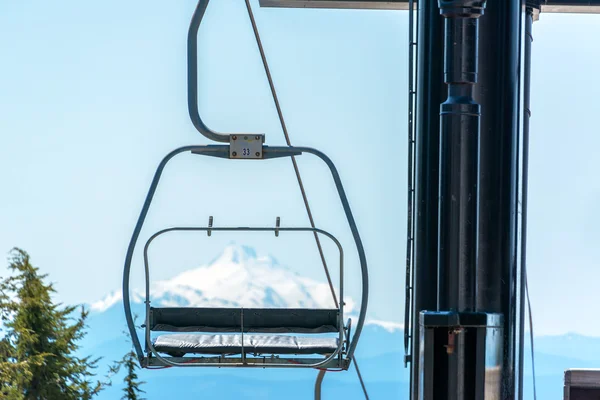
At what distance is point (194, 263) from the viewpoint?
45.7 m

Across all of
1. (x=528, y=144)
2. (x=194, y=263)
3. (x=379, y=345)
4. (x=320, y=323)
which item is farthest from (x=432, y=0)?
(x=194, y=263)

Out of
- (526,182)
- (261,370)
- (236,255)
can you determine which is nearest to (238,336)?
(526,182)

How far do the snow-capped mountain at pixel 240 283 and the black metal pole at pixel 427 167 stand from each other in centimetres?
3478

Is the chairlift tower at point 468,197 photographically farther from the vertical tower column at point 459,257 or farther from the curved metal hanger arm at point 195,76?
the curved metal hanger arm at point 195,76

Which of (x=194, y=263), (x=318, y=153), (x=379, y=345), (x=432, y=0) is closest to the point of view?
(x=432, y=0)

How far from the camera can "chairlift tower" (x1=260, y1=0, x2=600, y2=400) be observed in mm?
2594

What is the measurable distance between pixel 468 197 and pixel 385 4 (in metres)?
3.22

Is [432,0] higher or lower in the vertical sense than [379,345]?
higher

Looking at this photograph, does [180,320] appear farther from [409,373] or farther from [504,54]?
[504,54]

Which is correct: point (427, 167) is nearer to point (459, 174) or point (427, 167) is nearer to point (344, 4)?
point (459, 174)

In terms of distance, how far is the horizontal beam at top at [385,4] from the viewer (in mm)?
5688

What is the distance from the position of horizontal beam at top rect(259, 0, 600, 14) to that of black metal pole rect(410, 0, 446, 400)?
1737 mm

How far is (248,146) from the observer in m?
4.73

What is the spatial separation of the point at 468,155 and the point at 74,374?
57.9 ft
